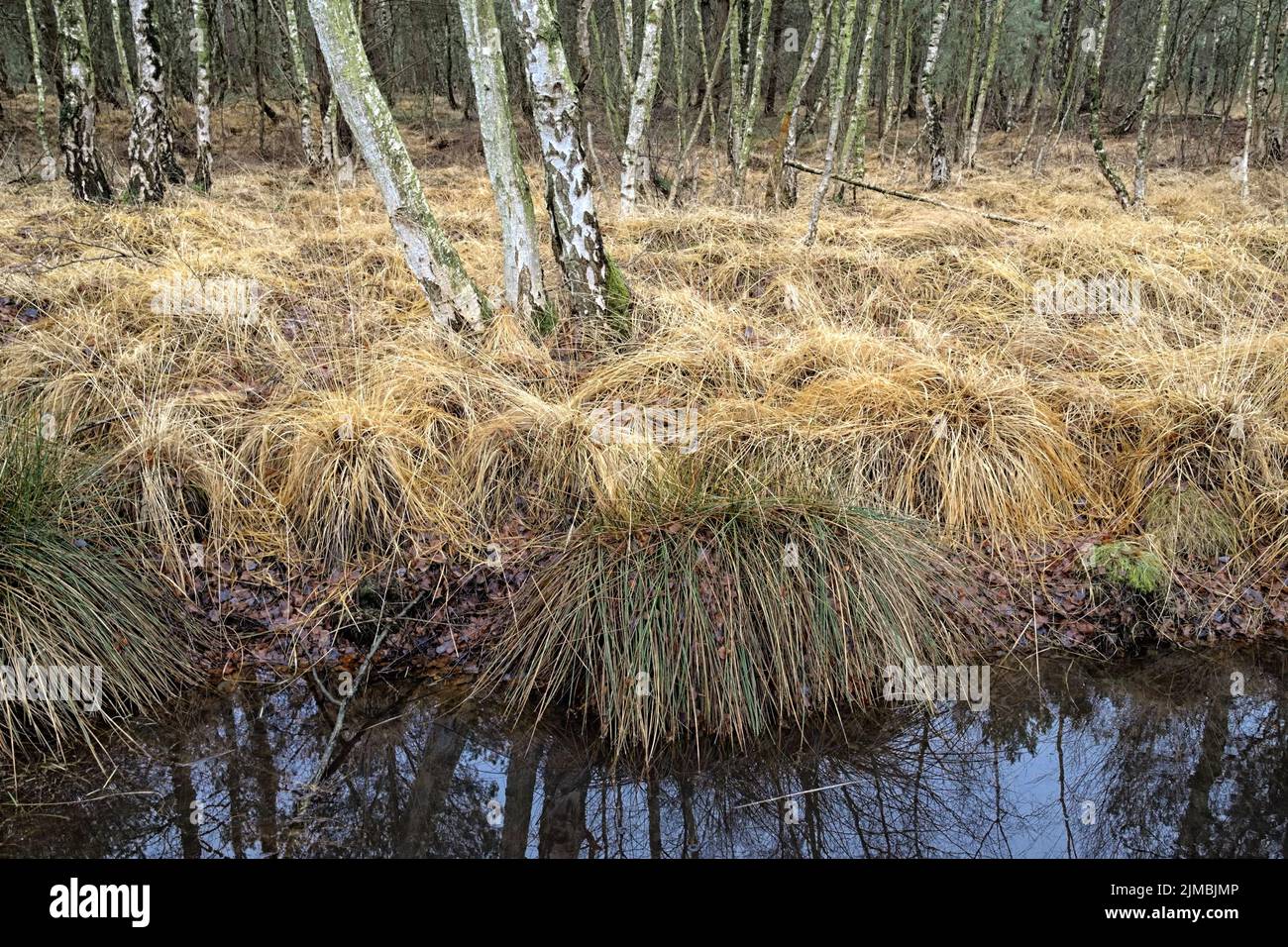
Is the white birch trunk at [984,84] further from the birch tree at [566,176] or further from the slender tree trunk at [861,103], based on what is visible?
the birch tree at [566,176]

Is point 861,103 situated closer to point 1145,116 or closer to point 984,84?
point 1145,116

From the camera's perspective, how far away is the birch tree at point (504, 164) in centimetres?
486

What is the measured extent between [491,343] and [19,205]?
6.50 meters

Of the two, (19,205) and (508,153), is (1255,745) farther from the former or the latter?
(19,205)

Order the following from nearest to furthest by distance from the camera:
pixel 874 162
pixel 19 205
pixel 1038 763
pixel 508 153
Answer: pixel 1038 763, pixel 508 153, pixel 19 205, pixel 874 162

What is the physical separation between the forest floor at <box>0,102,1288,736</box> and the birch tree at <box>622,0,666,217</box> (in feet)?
7.36

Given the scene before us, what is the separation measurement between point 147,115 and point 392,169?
19.0ft

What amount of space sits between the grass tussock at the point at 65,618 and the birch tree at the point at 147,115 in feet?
19.3

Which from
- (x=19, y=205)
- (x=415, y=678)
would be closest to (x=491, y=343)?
(x=415, y=678)

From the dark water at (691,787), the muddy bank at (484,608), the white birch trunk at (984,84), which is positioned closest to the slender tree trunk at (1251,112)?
the white birch trunk at (984,84)

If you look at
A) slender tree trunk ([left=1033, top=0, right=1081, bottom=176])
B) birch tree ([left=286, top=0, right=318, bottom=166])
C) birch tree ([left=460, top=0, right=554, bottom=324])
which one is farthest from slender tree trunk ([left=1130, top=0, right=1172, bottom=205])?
birch tree ([left=286, top=0, right=318, bottom=166])

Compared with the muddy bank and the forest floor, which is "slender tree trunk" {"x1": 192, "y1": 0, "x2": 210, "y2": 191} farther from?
the muddy bank

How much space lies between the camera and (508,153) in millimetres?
5027

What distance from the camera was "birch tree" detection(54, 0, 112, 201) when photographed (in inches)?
322
